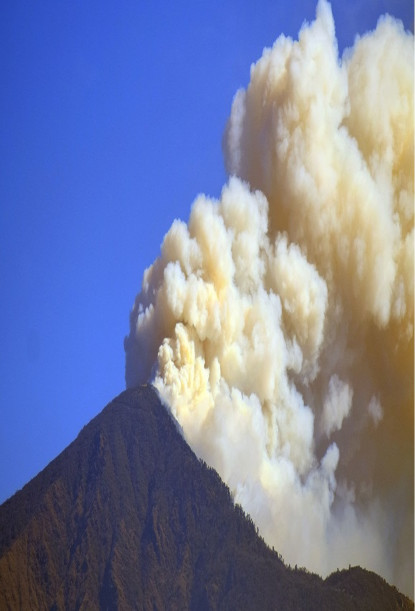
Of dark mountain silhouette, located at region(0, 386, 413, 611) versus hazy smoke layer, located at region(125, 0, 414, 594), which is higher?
hazy smoke layer, located at region(125, 0, 414, 594)

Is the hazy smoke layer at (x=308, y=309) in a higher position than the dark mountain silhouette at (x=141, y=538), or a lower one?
higher

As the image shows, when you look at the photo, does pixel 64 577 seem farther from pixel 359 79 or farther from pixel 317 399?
pixel 359 79

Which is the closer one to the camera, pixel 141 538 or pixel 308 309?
pixel 141 538

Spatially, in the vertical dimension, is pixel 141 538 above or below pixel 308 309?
below

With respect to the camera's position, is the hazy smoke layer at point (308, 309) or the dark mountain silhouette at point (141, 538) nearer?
the dark mountain silhouette at point (141, 538)
